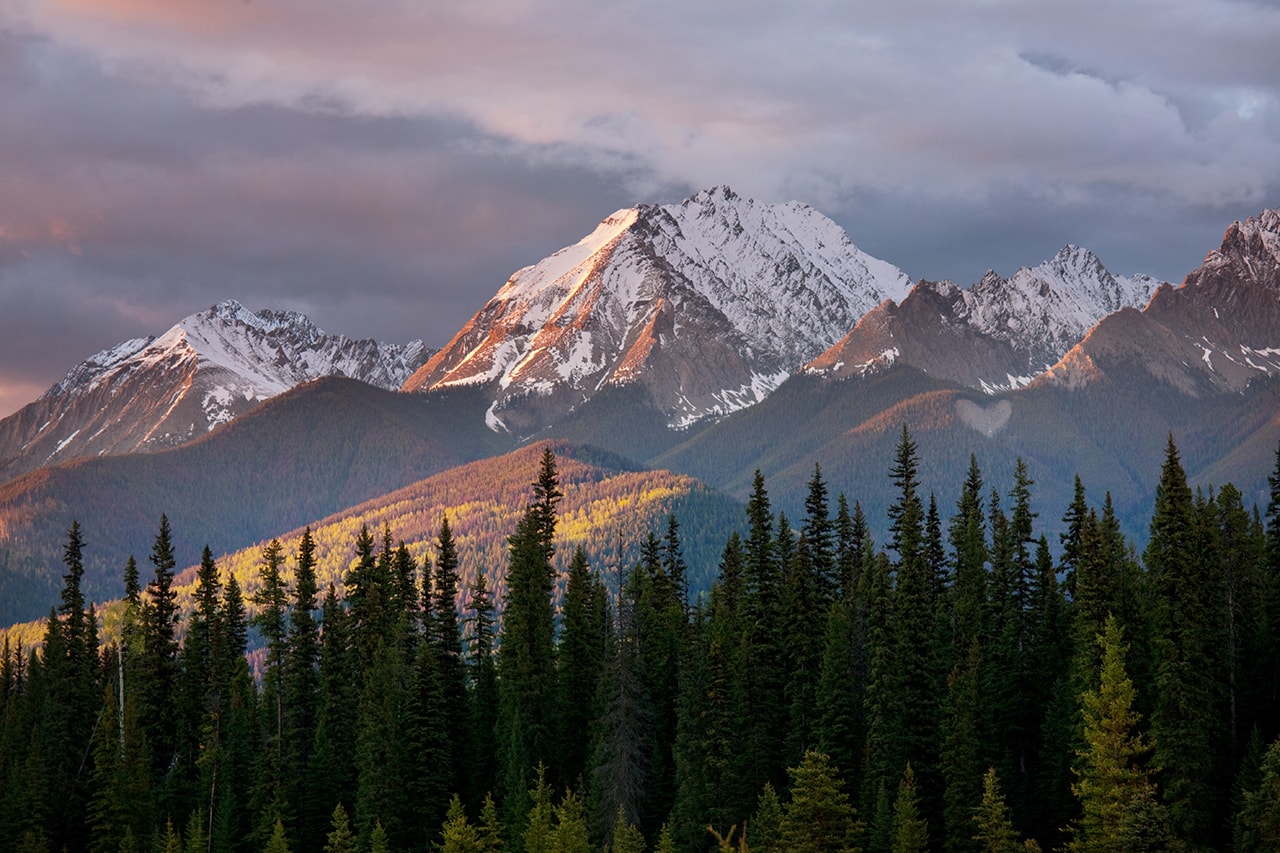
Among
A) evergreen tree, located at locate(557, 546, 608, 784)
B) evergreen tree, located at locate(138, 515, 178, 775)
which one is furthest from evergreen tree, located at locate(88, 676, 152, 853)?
evergreen tree, located at locate(557, 546, 608, 784)

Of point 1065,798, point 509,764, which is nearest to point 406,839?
point 509,764

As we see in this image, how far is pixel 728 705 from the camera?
90375mm

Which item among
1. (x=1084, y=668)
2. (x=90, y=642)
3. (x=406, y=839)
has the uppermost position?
(x=90, y=642)

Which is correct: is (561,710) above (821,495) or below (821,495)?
below

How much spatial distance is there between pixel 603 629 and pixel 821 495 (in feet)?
57.0

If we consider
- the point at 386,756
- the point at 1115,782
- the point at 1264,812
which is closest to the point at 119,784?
the point at 386,756

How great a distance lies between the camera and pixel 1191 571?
74.9 meters

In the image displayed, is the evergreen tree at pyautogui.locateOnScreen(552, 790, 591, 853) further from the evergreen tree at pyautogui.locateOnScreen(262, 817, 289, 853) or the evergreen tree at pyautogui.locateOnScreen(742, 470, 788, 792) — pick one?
the evergreen tree at pyautogui.locateOnScreen(262, 817, 289, 853)

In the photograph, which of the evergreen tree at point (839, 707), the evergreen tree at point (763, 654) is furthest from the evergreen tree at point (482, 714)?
the evergreen tree at point (839, 707)

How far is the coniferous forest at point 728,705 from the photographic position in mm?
74562

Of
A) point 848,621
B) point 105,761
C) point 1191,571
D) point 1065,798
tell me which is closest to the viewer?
point 1191,571

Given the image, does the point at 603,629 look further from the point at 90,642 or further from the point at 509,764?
the point at 90,642

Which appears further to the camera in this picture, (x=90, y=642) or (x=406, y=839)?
(x=90, y=642)

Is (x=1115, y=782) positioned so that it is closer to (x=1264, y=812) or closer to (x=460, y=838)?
(x=1264, y=812)
